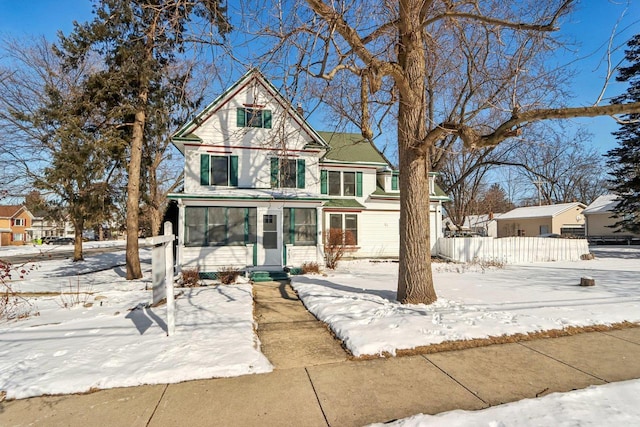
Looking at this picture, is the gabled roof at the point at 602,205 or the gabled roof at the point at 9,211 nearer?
the gabled roof at the point at 602,205

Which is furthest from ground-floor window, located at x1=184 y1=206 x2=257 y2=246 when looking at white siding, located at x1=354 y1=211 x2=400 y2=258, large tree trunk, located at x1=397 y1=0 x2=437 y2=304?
large tree trunk, located at x1=397 y1=0 x2=437 y2=304

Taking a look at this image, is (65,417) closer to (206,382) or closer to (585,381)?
(206,382)

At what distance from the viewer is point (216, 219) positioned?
40.9 feet

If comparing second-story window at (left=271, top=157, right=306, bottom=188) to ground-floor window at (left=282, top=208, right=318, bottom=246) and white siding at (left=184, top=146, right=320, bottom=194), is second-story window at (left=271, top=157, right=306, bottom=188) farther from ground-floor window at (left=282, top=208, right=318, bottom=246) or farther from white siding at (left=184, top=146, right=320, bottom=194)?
ground-floor window at (left=282, top=208, right=318, bottom=246)

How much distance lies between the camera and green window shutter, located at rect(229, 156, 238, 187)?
43.4 feet

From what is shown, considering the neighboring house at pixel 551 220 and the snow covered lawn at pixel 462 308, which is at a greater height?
the neighboring house at pixel 551 220

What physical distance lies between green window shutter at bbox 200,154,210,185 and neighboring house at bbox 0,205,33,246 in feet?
176

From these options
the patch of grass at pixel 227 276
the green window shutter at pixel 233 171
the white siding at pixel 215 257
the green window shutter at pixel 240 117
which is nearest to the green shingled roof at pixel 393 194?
the green window shutter at pixel 233 171

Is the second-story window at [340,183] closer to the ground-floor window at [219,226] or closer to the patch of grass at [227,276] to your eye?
the ground-floor window at [219,226]

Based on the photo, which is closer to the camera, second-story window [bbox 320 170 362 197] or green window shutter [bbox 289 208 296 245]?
green window shutter [bbox 289 208 296 245]

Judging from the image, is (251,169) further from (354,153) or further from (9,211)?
(9,211)

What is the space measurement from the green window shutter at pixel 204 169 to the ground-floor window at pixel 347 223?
6857mm

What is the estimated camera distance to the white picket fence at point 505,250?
1619 cm

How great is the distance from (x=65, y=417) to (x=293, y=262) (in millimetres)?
9854
